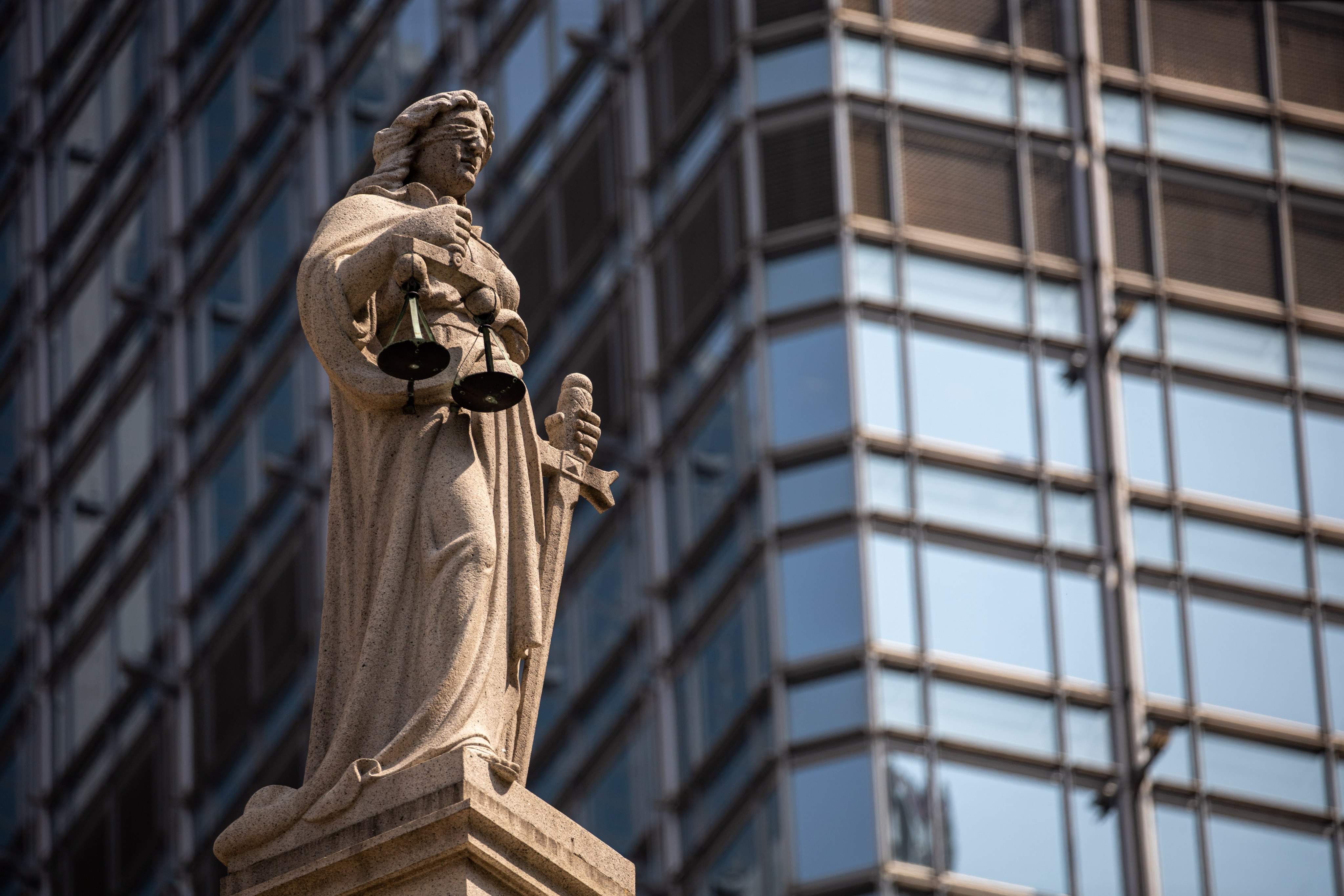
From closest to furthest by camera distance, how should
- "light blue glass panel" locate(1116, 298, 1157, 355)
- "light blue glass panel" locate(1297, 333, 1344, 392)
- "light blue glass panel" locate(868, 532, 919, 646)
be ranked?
1. "light blue glass panel" locate(868, 532, 919, 646)
2. "light blue glass panel" locate(1116, 298, 1157, 355)
3. "light blue glass panel" locate(1297, 333, 1344, 392)

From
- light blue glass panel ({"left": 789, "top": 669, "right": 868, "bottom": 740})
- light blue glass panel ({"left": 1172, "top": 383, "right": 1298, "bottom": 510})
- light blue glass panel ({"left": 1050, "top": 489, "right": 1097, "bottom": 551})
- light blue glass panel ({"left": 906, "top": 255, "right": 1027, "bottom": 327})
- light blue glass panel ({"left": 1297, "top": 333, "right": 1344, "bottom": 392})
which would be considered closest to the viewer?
light blue glass panel ({"left": 789, "top": 669, "right": 868, "bottom": 740})

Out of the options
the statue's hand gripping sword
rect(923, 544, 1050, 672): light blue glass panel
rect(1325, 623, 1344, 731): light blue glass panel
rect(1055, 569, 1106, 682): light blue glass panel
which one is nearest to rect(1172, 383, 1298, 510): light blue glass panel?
rect(1325, 623, 1344, 731): light blue glass panel

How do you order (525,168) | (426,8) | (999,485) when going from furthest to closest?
(426,8) → (525,168) → (999,485)

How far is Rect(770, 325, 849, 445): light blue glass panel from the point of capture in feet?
117

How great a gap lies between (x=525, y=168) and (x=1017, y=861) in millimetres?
13489

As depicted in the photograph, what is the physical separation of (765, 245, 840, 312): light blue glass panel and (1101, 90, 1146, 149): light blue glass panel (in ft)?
14.1

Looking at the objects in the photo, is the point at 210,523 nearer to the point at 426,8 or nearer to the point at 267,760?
the point at 267,760

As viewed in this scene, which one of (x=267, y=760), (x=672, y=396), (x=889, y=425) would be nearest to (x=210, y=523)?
(x=267, y=760)

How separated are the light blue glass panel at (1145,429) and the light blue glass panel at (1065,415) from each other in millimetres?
588

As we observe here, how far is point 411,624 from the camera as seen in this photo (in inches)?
434

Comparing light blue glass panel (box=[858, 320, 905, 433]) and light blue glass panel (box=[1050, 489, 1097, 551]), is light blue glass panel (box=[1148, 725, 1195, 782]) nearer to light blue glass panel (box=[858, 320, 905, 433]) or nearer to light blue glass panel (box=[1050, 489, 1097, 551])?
light blue glass panel (box=[1050, 489, 1097, 551])

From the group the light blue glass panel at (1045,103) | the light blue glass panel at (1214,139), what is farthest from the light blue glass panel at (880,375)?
the light blue glass panel at (1214,139)

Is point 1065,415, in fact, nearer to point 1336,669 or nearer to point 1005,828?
point 1336,669

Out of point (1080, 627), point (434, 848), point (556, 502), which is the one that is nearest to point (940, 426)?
point (1080, 627)
